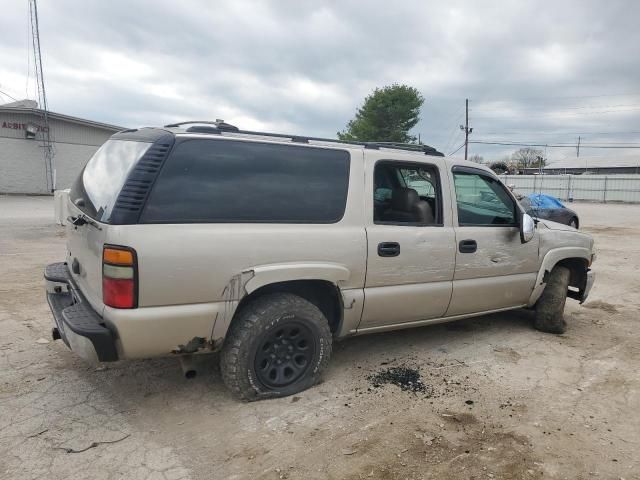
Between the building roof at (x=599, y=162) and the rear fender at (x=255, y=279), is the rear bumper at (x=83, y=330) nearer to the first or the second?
the rear fender at (x=255, y=279)

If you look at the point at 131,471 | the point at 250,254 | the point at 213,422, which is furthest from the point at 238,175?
the point at 131,471

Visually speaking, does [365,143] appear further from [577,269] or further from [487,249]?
[577,269]

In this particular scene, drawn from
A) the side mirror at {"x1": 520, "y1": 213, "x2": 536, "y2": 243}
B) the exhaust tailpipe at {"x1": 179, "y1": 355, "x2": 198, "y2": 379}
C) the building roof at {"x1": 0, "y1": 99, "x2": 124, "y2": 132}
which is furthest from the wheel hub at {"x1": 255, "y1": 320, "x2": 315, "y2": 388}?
the building roof at {"x1": 0, "y1": 99, "x2": 124, "y2": 132}

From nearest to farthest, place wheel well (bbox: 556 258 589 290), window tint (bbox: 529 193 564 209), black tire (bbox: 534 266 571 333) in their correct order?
black tire (bbox: 534 266 571 333)
wheel well (bbox: 556 258 589 290)
window tint (bbox: 529 193 564 209)

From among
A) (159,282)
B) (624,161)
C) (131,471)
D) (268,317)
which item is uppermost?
(624,161)

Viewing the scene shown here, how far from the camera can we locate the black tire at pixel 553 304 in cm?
495

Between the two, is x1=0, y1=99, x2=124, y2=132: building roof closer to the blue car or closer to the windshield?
the blue car

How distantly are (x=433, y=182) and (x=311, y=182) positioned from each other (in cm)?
126

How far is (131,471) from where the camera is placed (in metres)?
2.50

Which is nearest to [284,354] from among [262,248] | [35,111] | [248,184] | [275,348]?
[275,348]

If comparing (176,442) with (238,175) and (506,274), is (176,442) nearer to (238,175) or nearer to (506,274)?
(238,175)

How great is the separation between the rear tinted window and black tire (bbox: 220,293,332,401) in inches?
23.8

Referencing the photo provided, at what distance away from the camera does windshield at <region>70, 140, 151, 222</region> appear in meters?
2.87

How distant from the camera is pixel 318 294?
356cm
